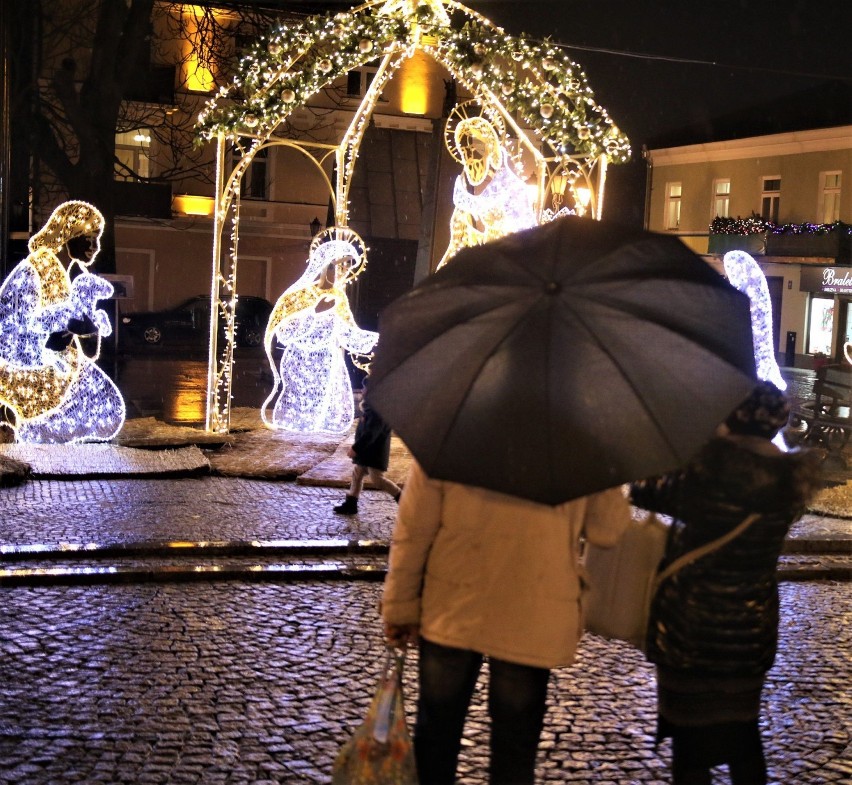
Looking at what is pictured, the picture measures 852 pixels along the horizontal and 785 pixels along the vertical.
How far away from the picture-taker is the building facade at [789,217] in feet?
127

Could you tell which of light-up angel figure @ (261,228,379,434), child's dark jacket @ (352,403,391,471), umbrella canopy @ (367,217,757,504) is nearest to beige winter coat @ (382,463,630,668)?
umbrella canopy @ (367,217,757,504)

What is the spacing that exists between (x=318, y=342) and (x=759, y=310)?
499cm

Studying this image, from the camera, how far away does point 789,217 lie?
136ft

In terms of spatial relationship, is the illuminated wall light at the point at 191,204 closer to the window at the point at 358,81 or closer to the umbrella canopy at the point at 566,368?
the window at the point at 358,81

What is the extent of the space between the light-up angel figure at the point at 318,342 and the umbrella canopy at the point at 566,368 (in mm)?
10108

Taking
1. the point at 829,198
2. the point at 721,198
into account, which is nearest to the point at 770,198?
the point at 721,198

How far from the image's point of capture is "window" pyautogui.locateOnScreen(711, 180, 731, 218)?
143ft

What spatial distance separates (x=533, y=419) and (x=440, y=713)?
3.32 feet

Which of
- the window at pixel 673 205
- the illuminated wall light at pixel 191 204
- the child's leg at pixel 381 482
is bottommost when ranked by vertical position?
the child's leg at pixel 381 482

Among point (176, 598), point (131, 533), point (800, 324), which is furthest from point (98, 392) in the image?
point (800, 324)

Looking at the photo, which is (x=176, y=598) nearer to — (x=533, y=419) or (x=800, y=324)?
(x=533, y=419)

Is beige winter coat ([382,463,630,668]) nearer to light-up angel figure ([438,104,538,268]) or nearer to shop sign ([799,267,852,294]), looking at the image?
light-up angel figure ([438,104,538,268])

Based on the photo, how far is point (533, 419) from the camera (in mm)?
3623

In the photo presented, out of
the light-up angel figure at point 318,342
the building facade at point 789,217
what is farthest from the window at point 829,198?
the light-up angel figure at point 318,342
